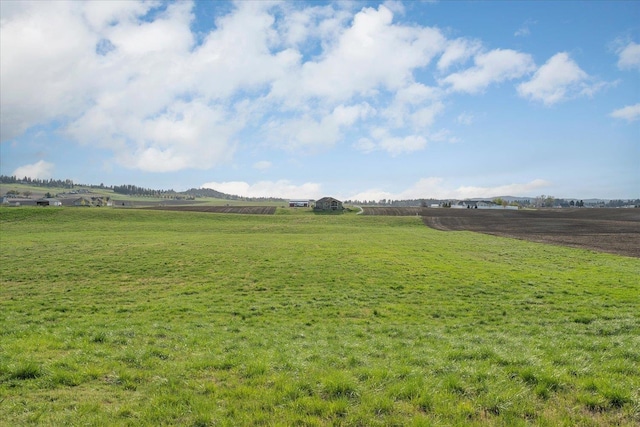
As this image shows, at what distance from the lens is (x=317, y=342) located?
12180mm

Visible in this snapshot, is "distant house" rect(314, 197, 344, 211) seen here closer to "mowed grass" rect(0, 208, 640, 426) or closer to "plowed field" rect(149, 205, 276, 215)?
"plowed field" rect(149, 205, 276, 215)

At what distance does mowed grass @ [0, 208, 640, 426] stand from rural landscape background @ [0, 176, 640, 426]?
6 centimetres

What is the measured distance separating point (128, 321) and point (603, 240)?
61113mm

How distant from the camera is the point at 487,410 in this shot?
6957 mm

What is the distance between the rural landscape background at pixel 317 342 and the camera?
23.0 feet

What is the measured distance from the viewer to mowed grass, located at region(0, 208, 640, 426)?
23.0 feet

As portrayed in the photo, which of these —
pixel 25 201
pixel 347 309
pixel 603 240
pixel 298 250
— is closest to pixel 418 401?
pixel 347 309

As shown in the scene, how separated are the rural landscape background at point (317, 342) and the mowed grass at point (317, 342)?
6 centimetres

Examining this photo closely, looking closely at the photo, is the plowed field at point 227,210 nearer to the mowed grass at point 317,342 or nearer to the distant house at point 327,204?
the distant house at point 327,204

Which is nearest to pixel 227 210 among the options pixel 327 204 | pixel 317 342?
pixel 327 204

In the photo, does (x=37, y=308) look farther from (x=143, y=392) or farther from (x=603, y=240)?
(x=603, y=240)

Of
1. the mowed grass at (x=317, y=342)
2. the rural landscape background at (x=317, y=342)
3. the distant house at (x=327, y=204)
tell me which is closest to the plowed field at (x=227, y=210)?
the distant house at (x=327, y=204)

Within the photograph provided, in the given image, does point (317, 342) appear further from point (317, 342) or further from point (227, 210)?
point (227, 210)

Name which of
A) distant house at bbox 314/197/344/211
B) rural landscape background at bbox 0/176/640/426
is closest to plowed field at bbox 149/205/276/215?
distant house at bbox 314/197/344/211
